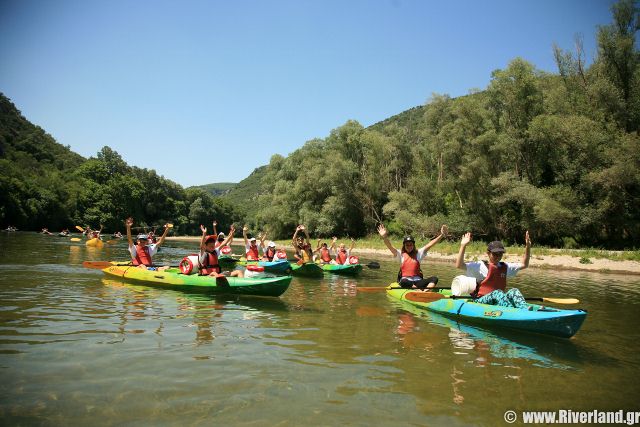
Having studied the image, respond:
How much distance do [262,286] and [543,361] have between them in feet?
18.8

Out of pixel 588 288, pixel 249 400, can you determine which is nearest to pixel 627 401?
pixel 249 400

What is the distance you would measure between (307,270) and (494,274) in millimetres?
8451

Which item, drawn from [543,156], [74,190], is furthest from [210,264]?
[74,190]

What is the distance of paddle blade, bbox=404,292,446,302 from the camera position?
912 centimetres

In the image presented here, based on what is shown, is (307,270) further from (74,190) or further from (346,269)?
(74,190)

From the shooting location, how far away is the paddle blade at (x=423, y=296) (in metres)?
9.12

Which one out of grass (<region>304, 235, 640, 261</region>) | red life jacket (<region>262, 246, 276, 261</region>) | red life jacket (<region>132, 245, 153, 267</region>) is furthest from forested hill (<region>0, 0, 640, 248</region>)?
red life jacket (<region>132, 245, 153, 267</region>)

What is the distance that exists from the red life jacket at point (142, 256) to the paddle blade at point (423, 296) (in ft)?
25.5

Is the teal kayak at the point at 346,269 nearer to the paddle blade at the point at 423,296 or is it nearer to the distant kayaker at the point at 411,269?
the distant kayaker at the point at 411,269

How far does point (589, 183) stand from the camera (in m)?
27.2

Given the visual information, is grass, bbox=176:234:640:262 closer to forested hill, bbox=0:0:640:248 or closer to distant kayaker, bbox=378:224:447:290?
forested hill, bbox=0:0:640:248

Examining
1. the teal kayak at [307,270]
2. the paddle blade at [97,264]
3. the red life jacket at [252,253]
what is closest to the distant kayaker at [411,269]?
the teal kayak at [307,270]

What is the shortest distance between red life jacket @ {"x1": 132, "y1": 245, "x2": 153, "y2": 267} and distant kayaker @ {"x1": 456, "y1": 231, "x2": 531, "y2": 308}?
920 cm

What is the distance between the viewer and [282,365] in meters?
5.16
